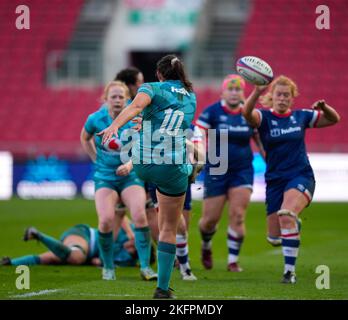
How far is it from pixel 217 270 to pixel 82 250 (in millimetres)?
1702

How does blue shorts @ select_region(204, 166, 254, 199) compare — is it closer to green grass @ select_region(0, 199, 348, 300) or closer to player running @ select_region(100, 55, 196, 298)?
green grass @ select_region(0, 199, 348, 300)

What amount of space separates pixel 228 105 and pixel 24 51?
63.4 feet

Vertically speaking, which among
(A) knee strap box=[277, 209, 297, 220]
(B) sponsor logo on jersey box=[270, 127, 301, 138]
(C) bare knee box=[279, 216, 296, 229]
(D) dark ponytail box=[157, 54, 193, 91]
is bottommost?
(C) bare knee box=[279, 216, 296, 229]

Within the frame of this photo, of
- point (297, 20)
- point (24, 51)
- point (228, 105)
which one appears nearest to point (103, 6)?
point (24, 51)

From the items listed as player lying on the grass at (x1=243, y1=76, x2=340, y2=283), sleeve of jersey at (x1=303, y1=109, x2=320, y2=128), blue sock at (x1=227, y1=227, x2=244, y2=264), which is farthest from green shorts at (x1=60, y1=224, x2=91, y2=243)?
sleeve of jersey at (x1=303, y1=109, x2=320, y2=128)

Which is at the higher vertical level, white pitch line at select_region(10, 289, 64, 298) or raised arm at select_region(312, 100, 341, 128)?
raised arm at select_region(312, 100, 341, 128)

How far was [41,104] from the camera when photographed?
91.2ft

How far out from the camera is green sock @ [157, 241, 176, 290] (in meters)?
7.46

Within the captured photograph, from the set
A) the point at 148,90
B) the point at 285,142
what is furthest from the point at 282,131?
the point at 148,90

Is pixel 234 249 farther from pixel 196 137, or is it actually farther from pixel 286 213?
pixel 196 137

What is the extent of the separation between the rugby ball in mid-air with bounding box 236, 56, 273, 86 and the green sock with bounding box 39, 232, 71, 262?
11.0 feet

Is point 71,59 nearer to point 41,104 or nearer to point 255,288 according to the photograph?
point 41,104

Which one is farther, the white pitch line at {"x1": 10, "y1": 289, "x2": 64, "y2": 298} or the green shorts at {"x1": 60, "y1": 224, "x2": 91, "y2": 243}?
the green shorts at {"x1": 60, "y1": 224, "x2": 91, "y2": 243}

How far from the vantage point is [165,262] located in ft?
24.5
